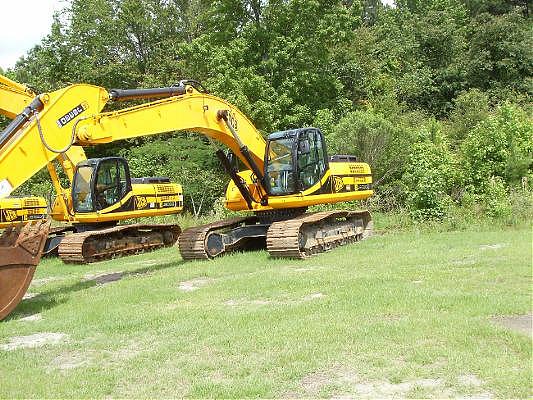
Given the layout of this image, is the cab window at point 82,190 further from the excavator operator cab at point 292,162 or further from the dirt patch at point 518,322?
the dirt patch at point 518,322

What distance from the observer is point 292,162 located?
41.9 ft

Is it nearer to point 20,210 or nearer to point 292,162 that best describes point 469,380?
point 292,162

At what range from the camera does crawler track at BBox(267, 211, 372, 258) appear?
468 inches

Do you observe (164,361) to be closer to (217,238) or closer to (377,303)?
(377,303)

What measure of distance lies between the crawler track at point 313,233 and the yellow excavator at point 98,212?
510cm

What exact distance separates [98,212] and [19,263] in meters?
6.81

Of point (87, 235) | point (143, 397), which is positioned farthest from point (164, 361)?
point (87, 235)

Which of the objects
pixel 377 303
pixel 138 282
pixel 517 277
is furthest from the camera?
pixel 138 282

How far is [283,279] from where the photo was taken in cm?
948

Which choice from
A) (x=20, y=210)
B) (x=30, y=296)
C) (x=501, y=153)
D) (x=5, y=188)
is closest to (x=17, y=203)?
(x=20, y=210)

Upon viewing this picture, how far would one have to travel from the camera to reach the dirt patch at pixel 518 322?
5.77m

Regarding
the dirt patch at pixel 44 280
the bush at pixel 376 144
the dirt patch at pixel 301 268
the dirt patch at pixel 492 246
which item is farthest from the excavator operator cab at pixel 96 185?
the dirt patch at pixel 492 246

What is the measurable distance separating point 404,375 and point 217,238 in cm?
877

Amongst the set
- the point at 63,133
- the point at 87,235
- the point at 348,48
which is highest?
the point at 348,48
